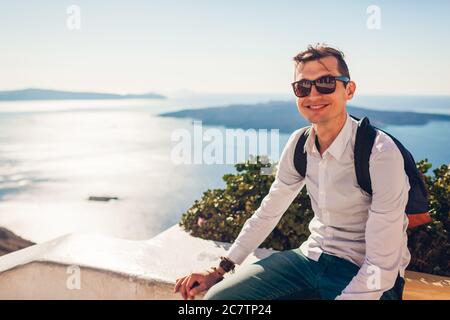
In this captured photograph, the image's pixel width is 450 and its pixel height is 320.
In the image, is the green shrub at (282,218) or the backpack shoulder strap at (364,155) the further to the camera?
the green shrub at (282,218)

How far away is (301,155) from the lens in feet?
9.90

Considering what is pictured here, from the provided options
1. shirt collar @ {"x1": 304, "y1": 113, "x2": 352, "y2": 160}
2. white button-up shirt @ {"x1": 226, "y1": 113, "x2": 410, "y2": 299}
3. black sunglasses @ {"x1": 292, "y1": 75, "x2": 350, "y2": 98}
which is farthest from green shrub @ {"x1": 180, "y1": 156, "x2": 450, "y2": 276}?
black sunglasses @ {"x1": 292, "y1": 75, "x2": 350, "y2": 98}

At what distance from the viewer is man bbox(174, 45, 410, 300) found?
2459 mm

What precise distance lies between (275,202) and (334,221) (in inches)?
19.1

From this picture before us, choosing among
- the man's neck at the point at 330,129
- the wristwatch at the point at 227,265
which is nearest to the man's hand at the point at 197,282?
the wristwatch at the point at 227,265

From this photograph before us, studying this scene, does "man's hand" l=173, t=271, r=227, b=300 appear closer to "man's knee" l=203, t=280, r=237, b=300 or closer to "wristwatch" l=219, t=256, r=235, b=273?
"wristwatch" l=219, t=256, r=235, b=273

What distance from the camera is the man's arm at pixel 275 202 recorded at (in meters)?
3.10

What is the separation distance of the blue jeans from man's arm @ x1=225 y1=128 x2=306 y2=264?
26 cm

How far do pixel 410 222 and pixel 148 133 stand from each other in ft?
284

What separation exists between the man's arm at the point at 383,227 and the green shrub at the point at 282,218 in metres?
1.91

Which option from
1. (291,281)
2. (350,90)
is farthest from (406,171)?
(291,281)

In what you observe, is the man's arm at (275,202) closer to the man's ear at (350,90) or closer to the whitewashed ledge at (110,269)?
the man's ear at (350,90)
